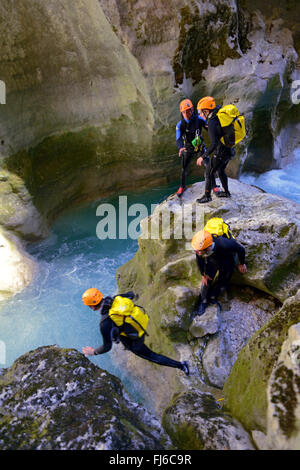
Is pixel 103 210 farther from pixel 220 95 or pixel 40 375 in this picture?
pixel 40 375

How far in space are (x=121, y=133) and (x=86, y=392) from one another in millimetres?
7412

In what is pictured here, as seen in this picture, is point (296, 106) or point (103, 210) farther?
point (296, 106)

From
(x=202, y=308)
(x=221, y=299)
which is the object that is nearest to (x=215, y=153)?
(x=221, y=299)

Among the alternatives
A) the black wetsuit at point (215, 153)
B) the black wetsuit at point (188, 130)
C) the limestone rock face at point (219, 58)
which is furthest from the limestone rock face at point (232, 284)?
the limestone rock face at point (219, 58)

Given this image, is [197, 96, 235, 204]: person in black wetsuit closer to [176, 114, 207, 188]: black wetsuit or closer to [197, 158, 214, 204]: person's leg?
[197, 158, 214, 204]: person's leg

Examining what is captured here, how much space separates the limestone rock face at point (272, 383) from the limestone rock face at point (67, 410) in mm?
714

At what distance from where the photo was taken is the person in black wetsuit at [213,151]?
441 centimetres

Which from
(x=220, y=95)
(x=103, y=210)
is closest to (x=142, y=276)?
(x=103, y=210)

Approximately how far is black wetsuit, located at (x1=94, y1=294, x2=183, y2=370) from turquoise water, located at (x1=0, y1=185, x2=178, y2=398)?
1.02 metres

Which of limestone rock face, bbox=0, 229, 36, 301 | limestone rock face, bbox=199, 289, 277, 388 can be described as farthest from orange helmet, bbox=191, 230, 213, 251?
limestone rock face, bbox=0, 229, 36, 301

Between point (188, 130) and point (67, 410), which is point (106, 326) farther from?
point (188, 130)

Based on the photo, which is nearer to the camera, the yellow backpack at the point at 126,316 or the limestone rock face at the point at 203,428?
the limestone rock face at the point at 203,428

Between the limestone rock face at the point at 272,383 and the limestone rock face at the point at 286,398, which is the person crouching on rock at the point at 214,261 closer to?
the limestone rock face at the point at 272,383
